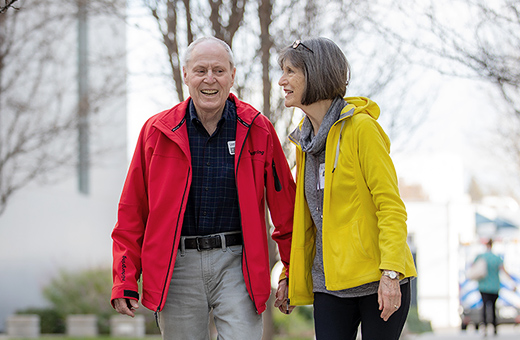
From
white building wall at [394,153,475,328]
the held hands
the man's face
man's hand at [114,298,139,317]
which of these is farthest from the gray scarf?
white building wall at [394,153,475,328]

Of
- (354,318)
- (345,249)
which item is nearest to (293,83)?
(345,249)

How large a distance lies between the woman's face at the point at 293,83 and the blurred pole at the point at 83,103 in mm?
3764

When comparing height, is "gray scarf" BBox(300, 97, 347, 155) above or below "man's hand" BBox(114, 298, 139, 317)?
above

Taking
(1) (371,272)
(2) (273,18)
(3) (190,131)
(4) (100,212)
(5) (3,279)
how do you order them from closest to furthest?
(1) (371,272) → (3) (190,131) → (2) (273,18) → (5) (3,279) → (4) (100,212)

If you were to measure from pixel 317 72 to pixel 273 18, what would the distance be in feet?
9.86

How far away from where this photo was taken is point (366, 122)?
9.70ft

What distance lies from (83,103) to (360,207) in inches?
345

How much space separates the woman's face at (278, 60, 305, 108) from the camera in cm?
312

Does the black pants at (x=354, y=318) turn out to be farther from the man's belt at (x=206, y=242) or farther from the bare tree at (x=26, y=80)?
the bare tree at (x=26, y=80)

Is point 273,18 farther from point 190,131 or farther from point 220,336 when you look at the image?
point 220,336

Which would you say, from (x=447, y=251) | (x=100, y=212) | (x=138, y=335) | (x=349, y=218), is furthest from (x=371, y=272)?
(x=447, y=251)

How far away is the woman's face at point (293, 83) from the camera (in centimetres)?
312

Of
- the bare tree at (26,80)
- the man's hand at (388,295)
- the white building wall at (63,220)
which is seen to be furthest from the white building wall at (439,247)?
the man's hand at (388,295)

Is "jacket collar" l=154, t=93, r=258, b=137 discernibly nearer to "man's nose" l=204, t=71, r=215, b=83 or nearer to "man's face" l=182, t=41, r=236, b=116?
"man's face" l=182, t=41, r=236, b=116
